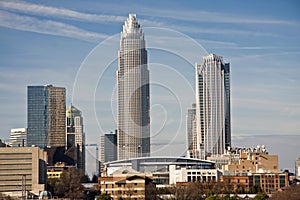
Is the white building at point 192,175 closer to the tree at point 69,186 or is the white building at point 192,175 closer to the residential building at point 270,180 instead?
the residential building at point 270,180

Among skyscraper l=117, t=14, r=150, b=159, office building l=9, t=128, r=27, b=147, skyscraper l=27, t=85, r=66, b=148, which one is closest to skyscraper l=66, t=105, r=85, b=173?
skyscraper l=27, t=85, r=66, b=148

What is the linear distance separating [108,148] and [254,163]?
475 inches

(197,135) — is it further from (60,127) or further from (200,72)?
(60,127)

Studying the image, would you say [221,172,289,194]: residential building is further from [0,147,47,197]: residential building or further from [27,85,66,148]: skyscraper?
[27,85,66,148]: skyscraper

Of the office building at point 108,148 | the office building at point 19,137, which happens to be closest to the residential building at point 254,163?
the office building at point 108,148

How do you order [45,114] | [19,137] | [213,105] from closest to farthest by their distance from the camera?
[213,105] < [19,137] < [45,114]

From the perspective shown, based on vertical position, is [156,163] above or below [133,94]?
below

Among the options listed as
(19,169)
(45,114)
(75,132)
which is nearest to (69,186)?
(19,169)

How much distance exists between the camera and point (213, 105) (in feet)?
258

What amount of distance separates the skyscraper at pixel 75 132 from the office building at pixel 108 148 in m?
10.2

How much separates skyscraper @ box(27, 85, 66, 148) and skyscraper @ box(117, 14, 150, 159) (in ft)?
88.2

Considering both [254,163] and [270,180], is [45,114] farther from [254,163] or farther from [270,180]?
[270,180]

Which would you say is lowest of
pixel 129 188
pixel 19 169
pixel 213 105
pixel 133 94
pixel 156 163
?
pixel 129 188

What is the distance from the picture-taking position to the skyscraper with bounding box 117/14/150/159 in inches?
2041
